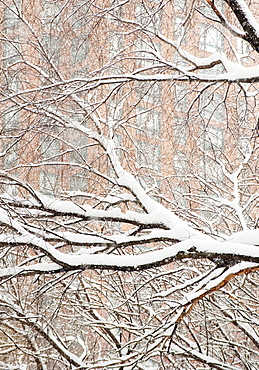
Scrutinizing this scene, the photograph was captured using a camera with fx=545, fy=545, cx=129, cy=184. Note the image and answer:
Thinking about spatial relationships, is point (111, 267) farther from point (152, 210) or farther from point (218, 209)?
point (218, 209)

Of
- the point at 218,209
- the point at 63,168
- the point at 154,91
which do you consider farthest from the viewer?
the point at 218,209

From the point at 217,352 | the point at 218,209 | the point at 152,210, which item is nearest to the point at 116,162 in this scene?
the point at 152,210

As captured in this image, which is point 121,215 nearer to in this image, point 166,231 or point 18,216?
point 166,231

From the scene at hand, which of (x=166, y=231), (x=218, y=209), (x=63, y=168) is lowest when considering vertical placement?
(x=166, y=231)

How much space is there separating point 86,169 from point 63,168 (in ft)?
1.61

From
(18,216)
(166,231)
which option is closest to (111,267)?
(166,231)

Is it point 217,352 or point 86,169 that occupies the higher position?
point 86,169

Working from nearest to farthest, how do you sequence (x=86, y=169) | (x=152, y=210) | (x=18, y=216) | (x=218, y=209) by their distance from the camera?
(x=18, y=216), (x=152, y=210), (x=86, y=169), (x=218, y=209)

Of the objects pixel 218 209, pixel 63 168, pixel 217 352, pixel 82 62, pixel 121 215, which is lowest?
pixel 217 352

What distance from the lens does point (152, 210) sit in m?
4.57

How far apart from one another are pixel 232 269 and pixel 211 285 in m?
0.21

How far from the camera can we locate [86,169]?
550cm

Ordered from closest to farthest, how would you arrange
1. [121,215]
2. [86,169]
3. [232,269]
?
[232,269] → [121,215] → [86,169]

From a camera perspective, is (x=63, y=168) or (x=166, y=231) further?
(x=63, y=168)
